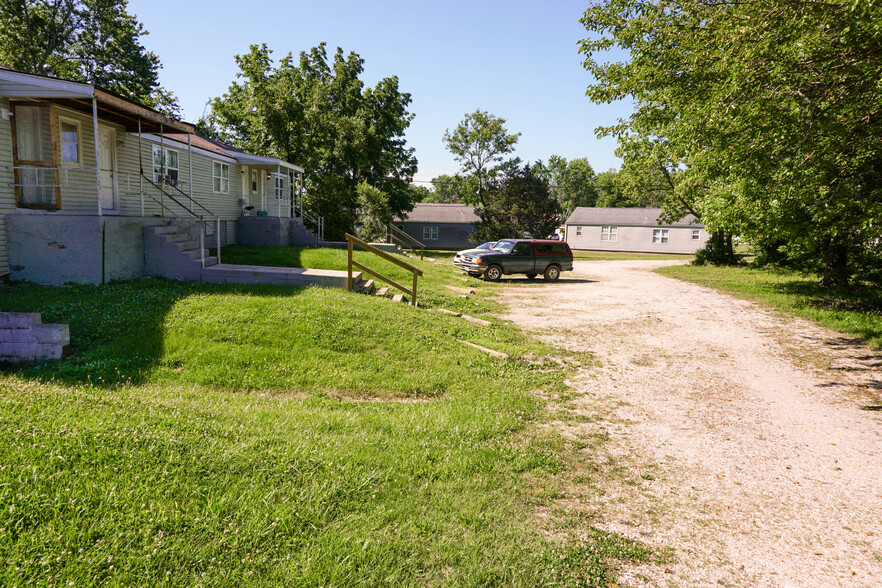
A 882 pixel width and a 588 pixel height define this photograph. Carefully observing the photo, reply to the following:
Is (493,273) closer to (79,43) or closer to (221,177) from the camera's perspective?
(221,177)

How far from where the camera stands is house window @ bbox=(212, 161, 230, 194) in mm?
19922

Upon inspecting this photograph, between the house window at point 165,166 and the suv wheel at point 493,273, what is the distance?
1226cm

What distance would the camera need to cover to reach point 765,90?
27.9 ft

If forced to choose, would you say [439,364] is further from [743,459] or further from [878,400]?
[878,400]

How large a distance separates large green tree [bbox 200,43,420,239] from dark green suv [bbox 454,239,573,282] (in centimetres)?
1229

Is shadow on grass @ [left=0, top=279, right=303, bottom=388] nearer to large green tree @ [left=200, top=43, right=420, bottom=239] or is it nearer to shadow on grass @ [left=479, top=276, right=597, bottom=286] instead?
shadow on grass @ [left=479, top=276, right=597, bottom=286]

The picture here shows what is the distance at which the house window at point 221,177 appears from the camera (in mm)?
19922

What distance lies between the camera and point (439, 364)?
7934mm

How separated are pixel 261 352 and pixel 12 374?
300 cm

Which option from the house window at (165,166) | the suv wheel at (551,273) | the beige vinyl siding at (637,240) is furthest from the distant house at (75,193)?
the beige vinyl siding at (637,240)

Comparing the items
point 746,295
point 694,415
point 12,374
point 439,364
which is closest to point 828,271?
point 746,295

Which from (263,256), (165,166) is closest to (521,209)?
(263,256)

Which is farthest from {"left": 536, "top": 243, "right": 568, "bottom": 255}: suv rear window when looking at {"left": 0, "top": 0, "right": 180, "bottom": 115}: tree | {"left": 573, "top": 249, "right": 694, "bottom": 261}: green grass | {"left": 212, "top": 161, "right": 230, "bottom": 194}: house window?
{"left": 0, "top": 0, "right": 180, "bottom": 115}: tree

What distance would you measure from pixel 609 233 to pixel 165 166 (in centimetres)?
4763
